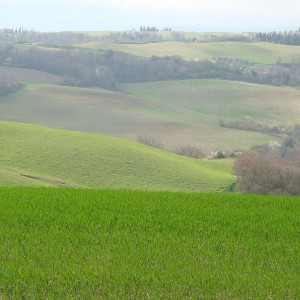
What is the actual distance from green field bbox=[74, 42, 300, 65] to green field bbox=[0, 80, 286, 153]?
106 ft

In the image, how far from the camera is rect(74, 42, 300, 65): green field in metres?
174

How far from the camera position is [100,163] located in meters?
55.1

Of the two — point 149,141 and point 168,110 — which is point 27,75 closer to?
point 168,110

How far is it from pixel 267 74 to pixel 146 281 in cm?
14833

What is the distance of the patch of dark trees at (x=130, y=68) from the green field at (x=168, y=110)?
25.0ft

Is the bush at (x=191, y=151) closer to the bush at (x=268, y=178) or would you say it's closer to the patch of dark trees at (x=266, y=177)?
the patch of dark trees at (x=266, y=177)

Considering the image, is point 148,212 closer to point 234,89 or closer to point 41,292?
point 41,292

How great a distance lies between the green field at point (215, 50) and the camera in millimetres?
173875

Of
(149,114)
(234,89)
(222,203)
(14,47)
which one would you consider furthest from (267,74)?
(222,203)

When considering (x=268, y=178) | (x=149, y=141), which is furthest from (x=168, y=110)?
(x=268, y=178)

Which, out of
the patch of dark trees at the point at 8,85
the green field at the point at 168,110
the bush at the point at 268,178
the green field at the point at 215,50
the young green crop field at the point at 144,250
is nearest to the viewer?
the young green crop field at the point at 144,250

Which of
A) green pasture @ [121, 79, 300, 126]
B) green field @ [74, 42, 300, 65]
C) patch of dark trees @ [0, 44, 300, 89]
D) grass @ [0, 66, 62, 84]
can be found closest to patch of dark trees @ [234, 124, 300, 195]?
green pasture @ [121, 79, 300, 126]

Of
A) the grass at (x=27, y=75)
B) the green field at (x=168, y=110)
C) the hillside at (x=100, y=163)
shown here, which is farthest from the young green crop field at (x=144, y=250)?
the grass at (x=27, y=75)

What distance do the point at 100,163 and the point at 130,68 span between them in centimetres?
10573
